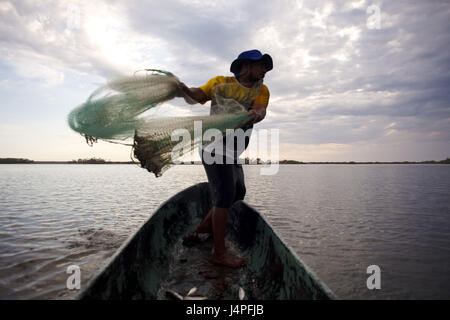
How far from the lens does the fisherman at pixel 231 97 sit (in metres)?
3.05

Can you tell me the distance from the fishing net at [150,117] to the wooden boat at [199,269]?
1.00 m

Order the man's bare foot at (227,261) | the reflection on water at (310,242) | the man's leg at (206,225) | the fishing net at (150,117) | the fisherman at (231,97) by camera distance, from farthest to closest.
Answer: the reflection on water at (310,242)
the man's leg at (206,225)
the man's bare foot at (227,261)
the fisherman at (231,97)
the fishing net at (150,117)

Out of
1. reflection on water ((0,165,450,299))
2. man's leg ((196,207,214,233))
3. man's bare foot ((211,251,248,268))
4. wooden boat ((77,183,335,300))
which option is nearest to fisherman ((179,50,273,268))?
man's bare foot ((211,251,248,268))

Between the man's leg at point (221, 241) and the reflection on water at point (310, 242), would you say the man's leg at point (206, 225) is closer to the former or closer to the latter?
the man's leg at point (221, 241)

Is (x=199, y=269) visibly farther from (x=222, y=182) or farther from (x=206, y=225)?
(x=222, y=182)

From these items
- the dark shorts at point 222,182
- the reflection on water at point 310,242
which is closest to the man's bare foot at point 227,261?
the dark shorts at point 222,182

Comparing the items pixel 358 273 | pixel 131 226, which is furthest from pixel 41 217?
pixel 358 273

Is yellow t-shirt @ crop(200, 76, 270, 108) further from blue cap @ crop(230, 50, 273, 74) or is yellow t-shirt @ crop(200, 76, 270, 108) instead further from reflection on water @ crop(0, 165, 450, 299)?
reflection on water @ crop(0, 165, 450, 299)

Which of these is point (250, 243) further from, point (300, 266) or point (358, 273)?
point (358, 273)

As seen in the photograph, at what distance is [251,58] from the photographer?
2957 mm

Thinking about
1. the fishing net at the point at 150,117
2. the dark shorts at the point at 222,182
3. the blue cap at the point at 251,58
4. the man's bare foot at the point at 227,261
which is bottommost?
the man's bare foot at the point at 227,261

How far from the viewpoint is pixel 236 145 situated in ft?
10.6

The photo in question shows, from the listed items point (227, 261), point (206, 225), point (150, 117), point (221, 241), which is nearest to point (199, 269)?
point (227, 261)
